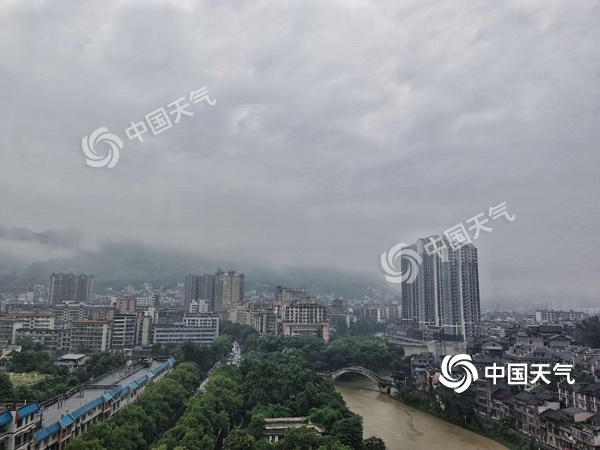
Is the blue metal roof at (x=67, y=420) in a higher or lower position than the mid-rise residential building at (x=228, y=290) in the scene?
lower

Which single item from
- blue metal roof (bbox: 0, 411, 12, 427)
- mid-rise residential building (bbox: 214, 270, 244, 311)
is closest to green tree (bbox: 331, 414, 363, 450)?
blue metal roof (bbox: 0, 411, 12, 427)

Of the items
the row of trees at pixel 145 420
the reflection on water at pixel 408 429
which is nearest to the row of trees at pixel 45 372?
the row of trees at pixel 145 420

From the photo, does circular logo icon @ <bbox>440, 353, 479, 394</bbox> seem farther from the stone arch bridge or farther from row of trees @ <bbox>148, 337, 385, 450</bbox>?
row of trees @ <bbox>148, 337, 385, 450</bbox>

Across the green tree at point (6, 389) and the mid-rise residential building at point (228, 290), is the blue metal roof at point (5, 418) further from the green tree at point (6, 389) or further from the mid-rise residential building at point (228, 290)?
the mid-rise residential building at point (228, 290)

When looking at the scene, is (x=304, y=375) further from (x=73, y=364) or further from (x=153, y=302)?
(x=153, y=302)

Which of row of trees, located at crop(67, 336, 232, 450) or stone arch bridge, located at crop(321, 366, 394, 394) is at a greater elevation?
row of trees, located at crop(67, 336, 232, 450)

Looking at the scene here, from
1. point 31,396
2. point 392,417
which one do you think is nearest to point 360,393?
point 392,417
